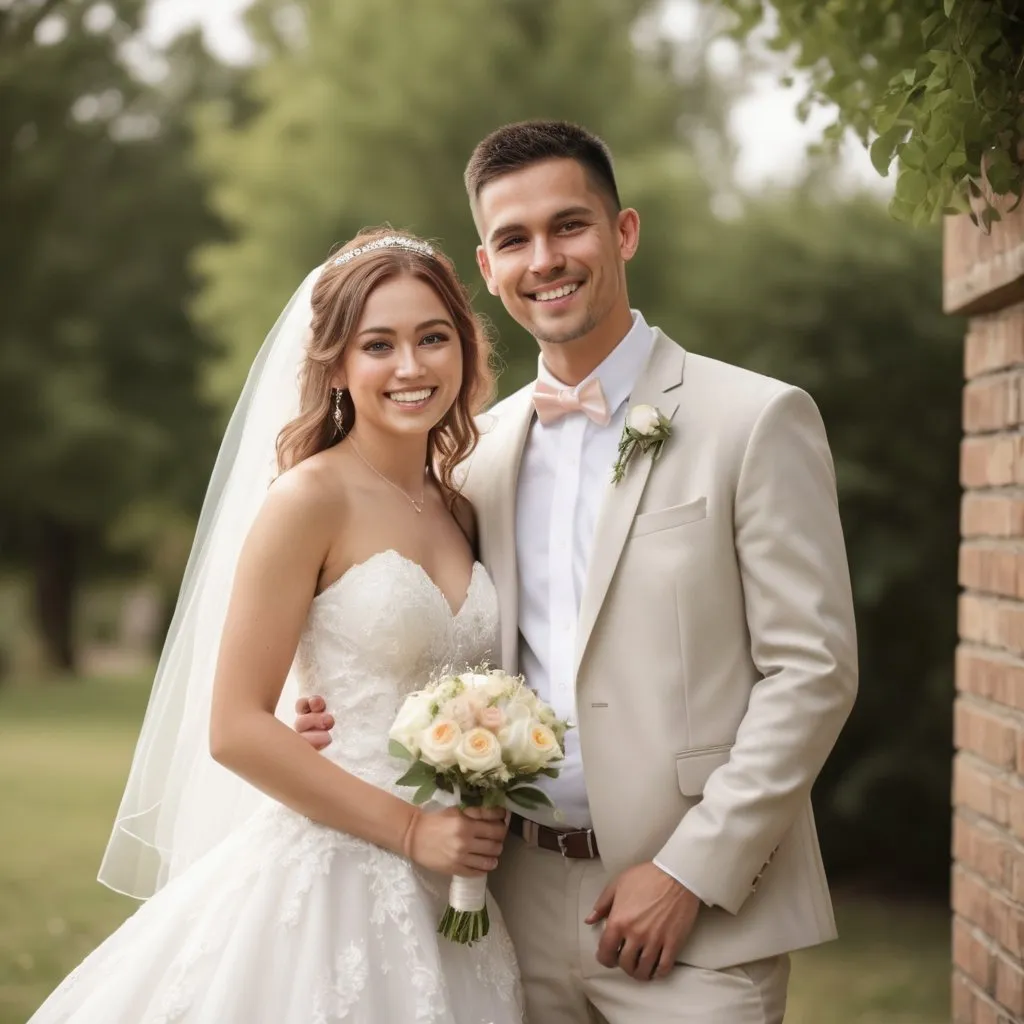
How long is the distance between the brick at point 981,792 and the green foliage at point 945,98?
1.32 metres

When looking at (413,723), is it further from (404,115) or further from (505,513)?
(404,115)

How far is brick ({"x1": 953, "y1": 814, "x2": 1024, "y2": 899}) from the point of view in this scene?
123 inches

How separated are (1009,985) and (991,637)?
31.6 inches

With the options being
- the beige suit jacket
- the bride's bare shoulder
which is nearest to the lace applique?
the beige suit jacket

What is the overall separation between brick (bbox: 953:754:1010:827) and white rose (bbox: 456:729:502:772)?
1.29 meters

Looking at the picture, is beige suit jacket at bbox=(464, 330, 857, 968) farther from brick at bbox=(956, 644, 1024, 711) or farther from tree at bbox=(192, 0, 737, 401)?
tree at bbox=(192, 0, 737, 401)

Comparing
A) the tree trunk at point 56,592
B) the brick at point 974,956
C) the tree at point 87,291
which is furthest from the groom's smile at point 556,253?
Answer: the tree trunk at point 56,592

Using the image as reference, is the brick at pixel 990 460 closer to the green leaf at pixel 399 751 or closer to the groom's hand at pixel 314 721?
the green leaf at pixel 399 751

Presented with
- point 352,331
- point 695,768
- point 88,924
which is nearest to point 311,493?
point 352,331

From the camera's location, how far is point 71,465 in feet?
75.9

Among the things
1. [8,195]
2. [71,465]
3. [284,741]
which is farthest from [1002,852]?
[8,195]

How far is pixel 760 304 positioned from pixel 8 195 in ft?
65.4

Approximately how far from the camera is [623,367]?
3.37 m

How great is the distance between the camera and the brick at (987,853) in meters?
A: 3.13
